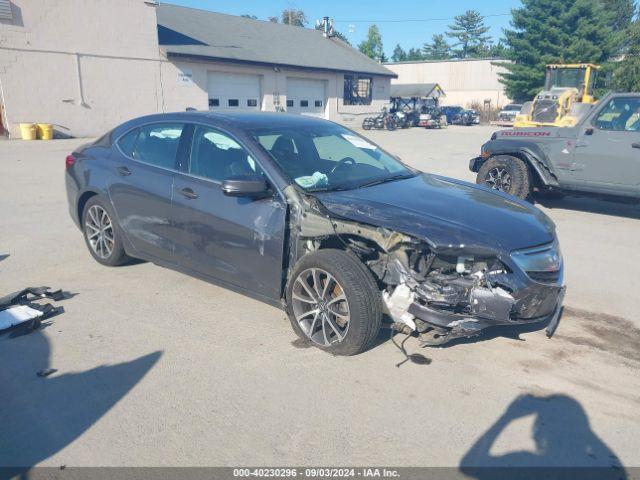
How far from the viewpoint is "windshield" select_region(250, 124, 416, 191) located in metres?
4.16

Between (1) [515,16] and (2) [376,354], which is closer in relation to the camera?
(2) [376,354]

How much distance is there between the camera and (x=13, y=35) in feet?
64.8

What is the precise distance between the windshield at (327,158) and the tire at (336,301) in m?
0.68

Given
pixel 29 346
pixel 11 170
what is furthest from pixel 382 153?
pixel 11 170

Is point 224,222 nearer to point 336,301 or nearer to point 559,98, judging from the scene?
point 336,301

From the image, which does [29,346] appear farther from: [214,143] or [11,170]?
[11,170]

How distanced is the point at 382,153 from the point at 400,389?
2615mm

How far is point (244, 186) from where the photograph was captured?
3.79m

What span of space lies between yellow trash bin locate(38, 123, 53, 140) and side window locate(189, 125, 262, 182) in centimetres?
1905

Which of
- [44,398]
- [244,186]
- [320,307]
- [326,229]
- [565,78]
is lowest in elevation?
[44,398]

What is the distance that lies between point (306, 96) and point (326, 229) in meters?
29.6

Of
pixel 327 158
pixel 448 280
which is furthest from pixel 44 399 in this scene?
pixel 327 158

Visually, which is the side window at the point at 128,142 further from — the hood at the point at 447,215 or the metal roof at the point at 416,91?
the metal roof at the point at 416,91

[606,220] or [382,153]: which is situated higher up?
[382,153]
